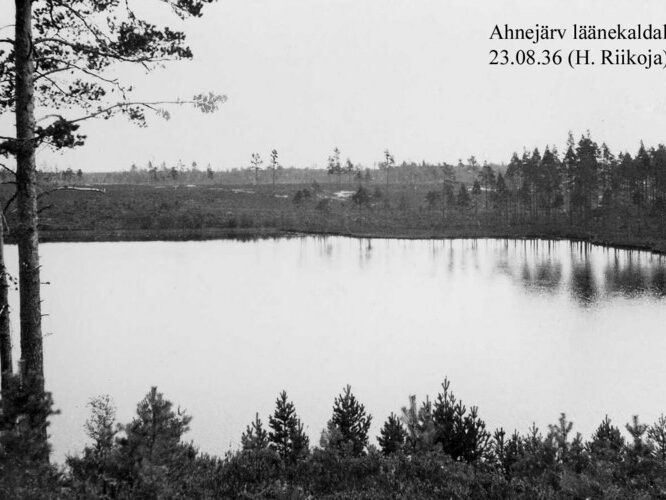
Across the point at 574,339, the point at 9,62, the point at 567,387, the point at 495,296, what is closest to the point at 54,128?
the point at 9,62

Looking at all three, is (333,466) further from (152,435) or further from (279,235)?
(279,235)

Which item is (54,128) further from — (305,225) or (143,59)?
(305,225)

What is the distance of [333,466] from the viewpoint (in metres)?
11.2

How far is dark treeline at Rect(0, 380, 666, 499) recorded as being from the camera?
5961 mm

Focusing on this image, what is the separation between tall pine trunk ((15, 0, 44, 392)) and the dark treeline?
201 centimetres

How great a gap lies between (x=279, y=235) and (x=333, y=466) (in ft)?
275

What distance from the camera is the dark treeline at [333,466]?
596 cm

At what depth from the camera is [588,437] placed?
1543 centimetres

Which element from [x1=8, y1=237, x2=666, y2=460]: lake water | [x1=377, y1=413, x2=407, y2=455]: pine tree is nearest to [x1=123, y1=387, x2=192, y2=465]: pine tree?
[x1=377, y1=413, x2=407, y2=455]: pine tree

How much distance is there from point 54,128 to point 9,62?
2130mm

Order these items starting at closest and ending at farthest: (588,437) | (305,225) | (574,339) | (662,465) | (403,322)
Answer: (662,465) → (588,437) → (574,339) → (403,322) → (305,225)

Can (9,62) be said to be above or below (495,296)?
above

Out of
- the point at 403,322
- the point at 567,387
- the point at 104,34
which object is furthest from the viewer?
the point at 403,322

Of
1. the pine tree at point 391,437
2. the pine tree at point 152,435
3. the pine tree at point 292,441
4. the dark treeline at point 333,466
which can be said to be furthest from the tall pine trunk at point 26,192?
the pine tree at point 391,437
